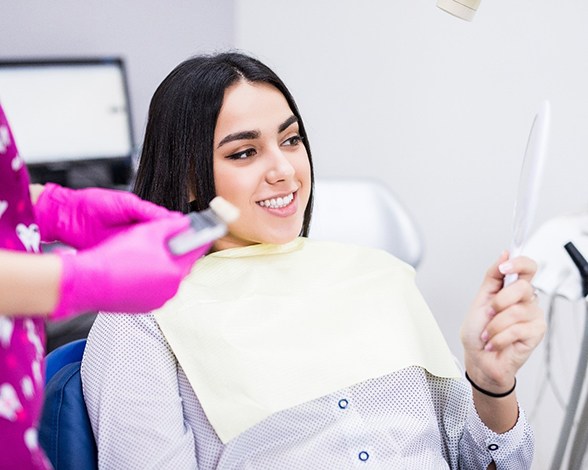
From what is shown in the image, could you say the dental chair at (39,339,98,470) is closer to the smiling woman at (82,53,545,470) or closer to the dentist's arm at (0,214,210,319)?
the smiling woman at (82,53,545,470)

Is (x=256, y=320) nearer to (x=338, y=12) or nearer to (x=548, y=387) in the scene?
(x=548, y=387)

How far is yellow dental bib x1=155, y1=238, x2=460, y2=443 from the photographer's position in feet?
3.13

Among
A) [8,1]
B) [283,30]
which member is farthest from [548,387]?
[8,1]

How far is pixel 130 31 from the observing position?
2.43 meters

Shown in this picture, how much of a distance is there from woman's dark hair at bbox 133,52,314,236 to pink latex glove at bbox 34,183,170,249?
31cm

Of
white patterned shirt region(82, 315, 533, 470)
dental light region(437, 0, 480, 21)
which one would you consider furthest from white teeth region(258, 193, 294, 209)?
dental light region(437, 0, 480, 21)

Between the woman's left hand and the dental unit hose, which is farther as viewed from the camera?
the dental unit hose

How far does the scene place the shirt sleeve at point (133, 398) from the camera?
88 cm

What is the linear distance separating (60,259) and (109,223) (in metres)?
0.28

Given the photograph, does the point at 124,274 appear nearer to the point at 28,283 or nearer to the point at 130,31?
the point at 28,283

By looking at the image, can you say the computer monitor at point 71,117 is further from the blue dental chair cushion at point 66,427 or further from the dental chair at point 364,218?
the blue dental chair cushion at point 66,427

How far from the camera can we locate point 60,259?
1.61 feet

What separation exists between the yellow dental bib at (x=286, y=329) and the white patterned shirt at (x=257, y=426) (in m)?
0.03

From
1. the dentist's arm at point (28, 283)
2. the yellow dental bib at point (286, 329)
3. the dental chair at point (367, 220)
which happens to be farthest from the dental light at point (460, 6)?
the dental chair at point (367, 220)
